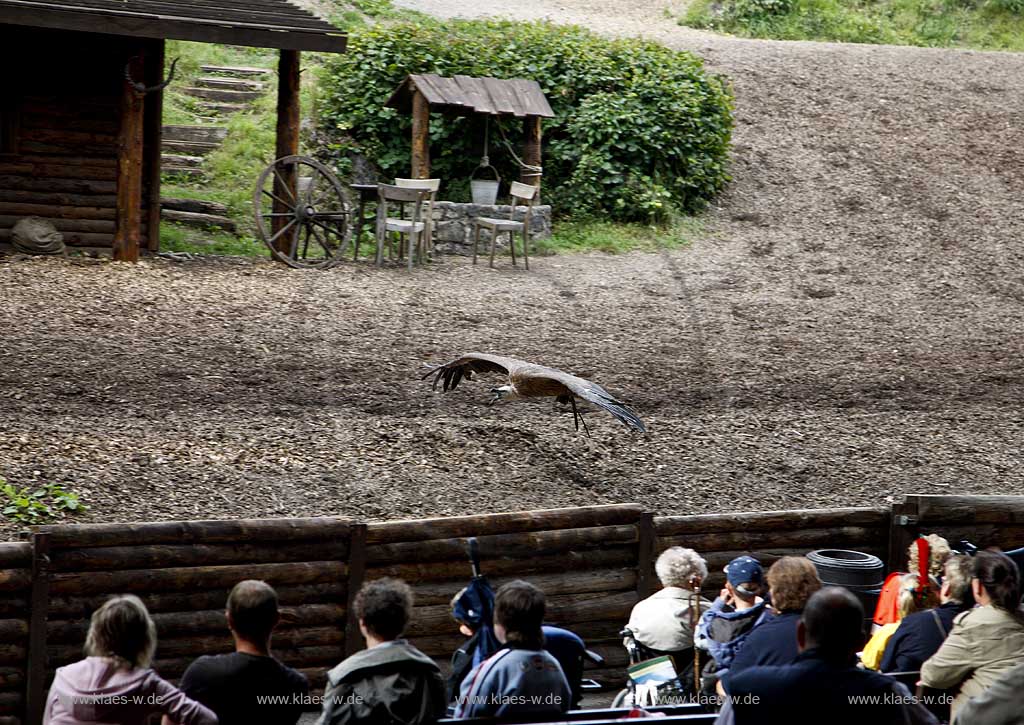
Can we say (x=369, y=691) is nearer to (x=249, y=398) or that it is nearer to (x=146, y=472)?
(x=146, y=472)

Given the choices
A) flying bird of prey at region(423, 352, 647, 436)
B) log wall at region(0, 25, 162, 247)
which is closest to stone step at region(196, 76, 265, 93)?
log wall at region(0, 25, 162, 247)

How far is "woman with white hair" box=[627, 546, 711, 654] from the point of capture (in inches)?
202

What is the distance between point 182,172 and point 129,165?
361cm

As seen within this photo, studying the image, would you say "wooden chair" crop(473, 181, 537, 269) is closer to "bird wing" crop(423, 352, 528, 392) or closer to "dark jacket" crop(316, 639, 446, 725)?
"bird wing" crop(423, 352, 528, 392)

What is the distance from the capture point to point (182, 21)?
12.8 metres

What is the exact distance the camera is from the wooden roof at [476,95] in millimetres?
15477

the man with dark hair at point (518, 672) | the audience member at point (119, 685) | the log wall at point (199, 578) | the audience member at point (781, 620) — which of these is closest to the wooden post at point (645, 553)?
the log wall at point (199, 578)

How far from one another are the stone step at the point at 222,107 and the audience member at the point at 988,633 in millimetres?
15853

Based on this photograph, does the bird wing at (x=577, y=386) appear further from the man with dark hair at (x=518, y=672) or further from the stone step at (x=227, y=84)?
the stone step at (x=227, y=84)

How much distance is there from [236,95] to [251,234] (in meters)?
4.37

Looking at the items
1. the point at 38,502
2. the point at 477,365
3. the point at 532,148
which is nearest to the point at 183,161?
the point at 532,148

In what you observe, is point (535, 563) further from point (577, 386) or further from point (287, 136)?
point (287, 136)

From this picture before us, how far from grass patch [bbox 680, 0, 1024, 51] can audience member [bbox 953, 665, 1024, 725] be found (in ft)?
73.1

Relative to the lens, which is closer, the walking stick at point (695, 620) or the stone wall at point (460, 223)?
the walking stick at point (695, 620)
